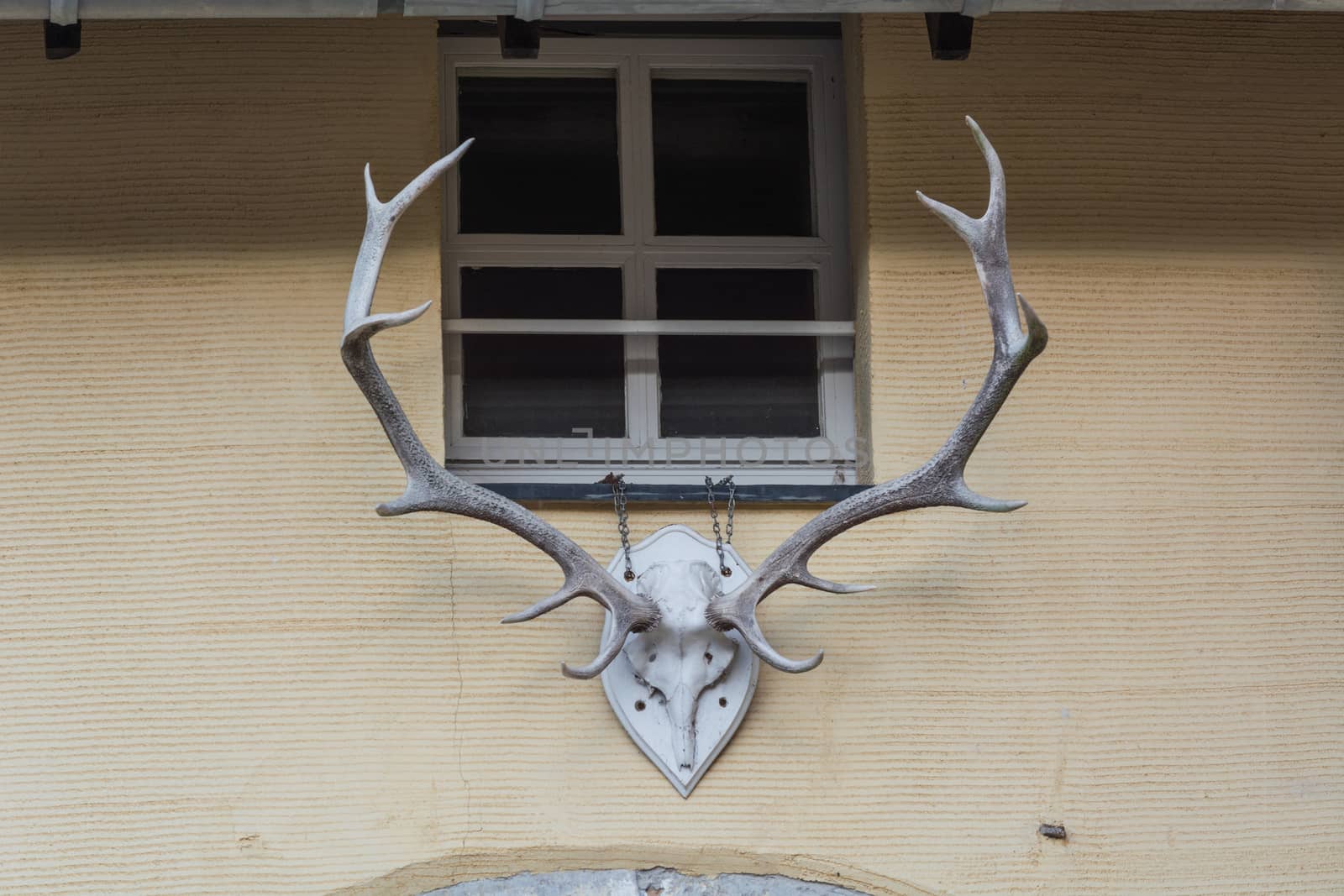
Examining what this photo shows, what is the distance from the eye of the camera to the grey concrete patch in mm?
3908

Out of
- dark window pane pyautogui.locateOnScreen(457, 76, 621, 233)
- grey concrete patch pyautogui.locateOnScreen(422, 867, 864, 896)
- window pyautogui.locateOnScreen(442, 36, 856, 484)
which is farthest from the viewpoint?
dark window pane pyautogui.locateOnScreen(457, 76, 621, 233)

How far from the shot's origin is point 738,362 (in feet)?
14.8

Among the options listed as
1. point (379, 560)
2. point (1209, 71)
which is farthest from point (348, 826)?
point (1209, 71)

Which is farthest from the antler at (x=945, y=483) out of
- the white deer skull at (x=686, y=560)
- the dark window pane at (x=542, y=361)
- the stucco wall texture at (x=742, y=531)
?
the dark window pane at (x=542, y=361)

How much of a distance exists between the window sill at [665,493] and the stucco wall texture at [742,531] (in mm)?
49

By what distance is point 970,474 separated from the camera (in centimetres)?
417

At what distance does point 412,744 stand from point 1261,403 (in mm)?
2043

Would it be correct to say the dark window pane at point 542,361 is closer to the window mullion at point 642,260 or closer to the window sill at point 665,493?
the window mullion at point 642,260

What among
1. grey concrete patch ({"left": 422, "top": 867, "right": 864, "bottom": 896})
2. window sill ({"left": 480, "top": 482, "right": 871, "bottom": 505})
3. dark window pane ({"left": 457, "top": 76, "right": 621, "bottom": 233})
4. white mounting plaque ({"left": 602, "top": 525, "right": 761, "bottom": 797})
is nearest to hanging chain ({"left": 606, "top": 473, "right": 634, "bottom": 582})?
window sill ({"left": 480, "top": 482, "right": 871, "bottom": 505})

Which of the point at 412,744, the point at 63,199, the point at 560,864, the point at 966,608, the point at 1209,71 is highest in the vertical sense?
the point at 1209,71

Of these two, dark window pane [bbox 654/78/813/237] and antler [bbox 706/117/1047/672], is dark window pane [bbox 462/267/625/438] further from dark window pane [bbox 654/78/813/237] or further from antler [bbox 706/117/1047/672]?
antler [bbox 706/117/1047/672]

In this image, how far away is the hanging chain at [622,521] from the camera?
4.04m

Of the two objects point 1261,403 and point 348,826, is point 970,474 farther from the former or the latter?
point 348,826

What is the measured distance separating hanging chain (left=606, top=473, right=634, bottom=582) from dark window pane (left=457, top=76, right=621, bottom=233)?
79cm
